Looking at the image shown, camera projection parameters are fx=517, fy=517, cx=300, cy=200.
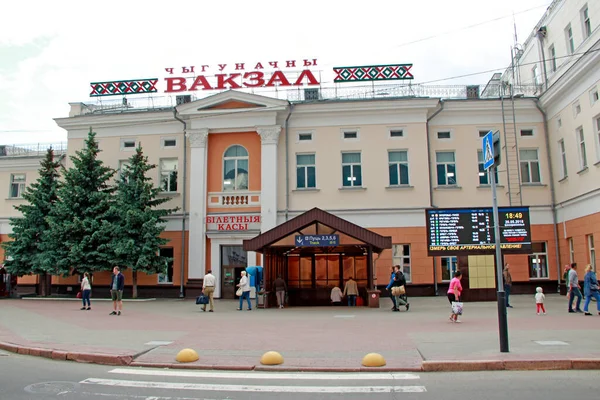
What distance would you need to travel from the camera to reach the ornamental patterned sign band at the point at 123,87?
30.3 metres

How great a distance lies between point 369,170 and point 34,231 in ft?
60.7

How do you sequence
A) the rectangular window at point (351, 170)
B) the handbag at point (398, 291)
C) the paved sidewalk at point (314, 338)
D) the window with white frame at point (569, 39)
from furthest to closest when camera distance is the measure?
the rectangular window at point (351, 170) < the window with white frame at point (569, 39) < the handbag at point (398, 291) < the paved sidewalk at point (314, 338)

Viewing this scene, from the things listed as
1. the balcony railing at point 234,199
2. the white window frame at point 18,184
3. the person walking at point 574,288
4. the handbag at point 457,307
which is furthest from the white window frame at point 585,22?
the white window frame at point 18,184

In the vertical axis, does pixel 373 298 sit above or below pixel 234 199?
below

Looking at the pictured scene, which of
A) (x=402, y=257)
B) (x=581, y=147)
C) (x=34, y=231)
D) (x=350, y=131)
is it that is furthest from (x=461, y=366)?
(x=34, y=231)

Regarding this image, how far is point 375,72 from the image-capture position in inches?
1125

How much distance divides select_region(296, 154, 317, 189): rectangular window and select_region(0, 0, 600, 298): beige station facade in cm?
6

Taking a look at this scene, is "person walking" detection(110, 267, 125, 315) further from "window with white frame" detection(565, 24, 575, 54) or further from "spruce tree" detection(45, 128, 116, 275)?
"window with white frame" detection(565, 24, 575, 54)

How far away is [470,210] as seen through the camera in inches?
852

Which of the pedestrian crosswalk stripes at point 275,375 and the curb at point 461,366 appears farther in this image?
the curb at point 461,366

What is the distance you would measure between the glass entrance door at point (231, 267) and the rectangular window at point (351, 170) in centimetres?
684

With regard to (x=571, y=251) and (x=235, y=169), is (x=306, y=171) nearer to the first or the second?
(x=235, y=169)

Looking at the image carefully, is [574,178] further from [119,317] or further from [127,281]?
[127,281]

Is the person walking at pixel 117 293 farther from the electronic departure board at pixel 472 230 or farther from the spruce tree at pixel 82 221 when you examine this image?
the electronic departure board at pixel 472 230
